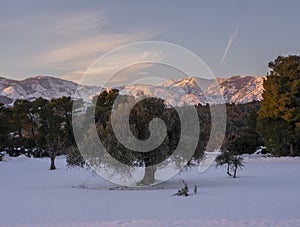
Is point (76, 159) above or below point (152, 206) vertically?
above

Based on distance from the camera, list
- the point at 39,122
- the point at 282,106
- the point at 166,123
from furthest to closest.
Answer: the point at 39,122
the point at 282,106
the point at 166,123

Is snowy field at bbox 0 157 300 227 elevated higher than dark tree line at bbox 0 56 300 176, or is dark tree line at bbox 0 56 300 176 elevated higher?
dark tree line at bbox 0 56 300 176

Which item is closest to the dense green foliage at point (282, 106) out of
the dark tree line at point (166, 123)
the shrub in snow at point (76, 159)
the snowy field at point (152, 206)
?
the dark tree line at point (166, 123)

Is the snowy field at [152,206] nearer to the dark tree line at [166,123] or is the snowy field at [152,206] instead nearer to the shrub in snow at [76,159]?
the shrub in snow at [76,159]

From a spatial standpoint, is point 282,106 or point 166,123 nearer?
point 166,123

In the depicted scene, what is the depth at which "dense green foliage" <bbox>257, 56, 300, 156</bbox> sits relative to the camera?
149ft

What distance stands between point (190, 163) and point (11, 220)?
13401 millimetres

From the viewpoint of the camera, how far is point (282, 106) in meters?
46.1

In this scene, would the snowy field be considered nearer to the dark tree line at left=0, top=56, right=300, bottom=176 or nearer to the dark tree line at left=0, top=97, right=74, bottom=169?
Answer: the dark tree line at left=0, top=56, right=300, bottom=176

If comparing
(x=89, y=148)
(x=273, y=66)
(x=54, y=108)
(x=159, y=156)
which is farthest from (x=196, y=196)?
(x=54, y=108)

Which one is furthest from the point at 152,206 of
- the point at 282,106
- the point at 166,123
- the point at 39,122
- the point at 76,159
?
the point at 39,122

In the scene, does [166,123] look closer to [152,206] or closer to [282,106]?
[152,206]

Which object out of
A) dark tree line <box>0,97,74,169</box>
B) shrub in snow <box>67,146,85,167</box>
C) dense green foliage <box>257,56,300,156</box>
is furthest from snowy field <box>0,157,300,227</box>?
dark tree line <box>0,97,74,169</box>

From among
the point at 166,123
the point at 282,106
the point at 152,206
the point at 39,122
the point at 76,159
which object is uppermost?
the point at 282,106
